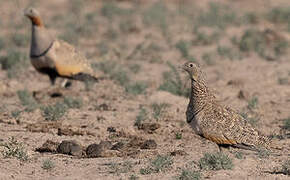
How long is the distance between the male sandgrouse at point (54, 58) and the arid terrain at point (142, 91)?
255 mm

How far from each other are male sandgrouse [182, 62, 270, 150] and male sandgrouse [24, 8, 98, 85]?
4.13 m

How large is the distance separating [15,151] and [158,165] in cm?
174

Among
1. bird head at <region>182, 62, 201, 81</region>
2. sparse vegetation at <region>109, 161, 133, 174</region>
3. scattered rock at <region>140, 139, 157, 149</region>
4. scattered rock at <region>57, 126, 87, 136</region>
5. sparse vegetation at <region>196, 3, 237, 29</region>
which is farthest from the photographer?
sparse vegetation at <region>196, 3, 237, 29</region>

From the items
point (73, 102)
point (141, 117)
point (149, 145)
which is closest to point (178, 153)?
point (149, 145)

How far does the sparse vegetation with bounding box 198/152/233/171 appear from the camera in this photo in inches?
262

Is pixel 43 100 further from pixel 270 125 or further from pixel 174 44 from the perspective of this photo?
pixel 174 44

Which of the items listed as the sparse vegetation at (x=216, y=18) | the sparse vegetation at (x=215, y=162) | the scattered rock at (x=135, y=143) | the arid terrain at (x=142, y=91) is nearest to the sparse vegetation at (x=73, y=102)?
the arid terrain at (x=142, y=91)

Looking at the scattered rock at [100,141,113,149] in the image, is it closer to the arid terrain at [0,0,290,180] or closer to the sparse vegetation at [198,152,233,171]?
the arid terrain at [0,0,290,180]

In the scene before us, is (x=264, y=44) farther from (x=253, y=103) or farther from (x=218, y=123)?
(x=218, y=123)

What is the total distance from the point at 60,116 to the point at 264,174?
145 inches

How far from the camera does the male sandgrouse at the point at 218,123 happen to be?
715 centimetres

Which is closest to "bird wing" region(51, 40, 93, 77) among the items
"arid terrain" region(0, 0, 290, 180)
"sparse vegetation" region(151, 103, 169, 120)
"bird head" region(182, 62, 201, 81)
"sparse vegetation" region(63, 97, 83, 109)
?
"arid terrain" region(0, 0, 290, 180)

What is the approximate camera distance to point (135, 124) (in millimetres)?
9172

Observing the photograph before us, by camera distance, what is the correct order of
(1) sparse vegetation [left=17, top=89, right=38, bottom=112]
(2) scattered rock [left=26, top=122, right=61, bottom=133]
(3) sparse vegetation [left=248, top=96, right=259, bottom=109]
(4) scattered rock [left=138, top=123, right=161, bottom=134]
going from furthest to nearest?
(3) sparse vegetation [left=248, top=96, right=259, bottom=109]
(1) sparse vegetation [left=17, top=89, right=38, bottom=112]
(4) scattered rock [left=138, top=123, right=161, bottom=134]
(2) scattered rock [left=26, top=122, right=61, bottom=133]
